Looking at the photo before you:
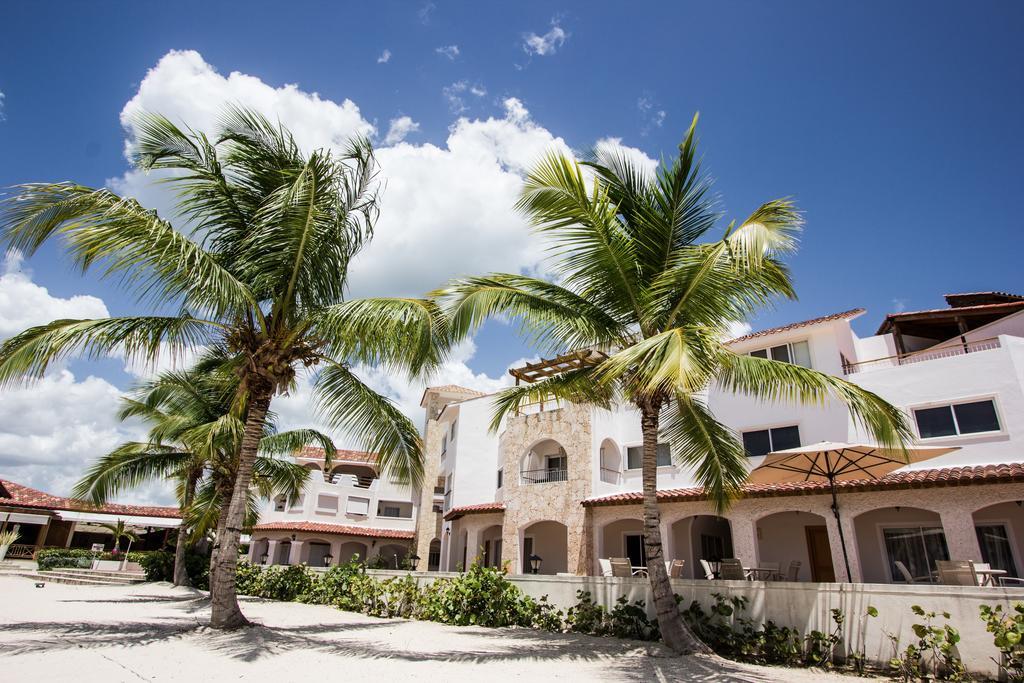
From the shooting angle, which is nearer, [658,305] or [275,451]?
[658,305]

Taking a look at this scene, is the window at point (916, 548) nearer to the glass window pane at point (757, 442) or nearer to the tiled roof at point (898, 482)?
the tiled roof at point (898, 482)

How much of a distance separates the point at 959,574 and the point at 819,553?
7.89 metres

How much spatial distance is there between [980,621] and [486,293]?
31.0 ft

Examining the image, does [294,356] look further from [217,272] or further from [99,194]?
[99,194]

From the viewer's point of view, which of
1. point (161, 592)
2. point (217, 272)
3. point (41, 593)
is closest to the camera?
point (217, 272)

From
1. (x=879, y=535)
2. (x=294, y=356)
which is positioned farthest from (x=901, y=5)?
(x=294, y=356)

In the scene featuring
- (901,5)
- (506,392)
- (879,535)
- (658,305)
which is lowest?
(879,535)

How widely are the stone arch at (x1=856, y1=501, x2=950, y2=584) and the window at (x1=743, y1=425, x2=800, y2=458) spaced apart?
117 inches

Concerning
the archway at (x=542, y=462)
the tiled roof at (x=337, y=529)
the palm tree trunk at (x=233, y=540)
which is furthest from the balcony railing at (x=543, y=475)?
the tiled roof at (x=337, y=529)

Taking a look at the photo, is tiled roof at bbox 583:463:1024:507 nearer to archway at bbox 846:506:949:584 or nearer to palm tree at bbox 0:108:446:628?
archway at bbox 846:506:949:584

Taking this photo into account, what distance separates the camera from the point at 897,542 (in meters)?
17.7

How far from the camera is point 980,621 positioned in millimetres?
9133

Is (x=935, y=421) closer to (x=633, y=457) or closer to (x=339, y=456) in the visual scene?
(x=633, y=457)

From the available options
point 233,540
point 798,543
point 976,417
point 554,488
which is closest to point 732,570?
point 798,543
